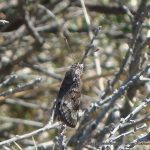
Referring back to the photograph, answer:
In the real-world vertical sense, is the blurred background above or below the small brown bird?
below

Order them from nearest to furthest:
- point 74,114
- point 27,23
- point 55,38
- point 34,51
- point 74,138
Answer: point 74,114 → point 74,138 → point 27,23 → point 34,51 → point 55,38

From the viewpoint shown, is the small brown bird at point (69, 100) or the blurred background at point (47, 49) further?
the blurred background at point (47, 49)

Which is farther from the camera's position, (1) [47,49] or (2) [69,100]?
(1) [47,49]

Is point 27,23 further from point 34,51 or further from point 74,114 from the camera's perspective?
point 74,114

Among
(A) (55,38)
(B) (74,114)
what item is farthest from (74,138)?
(A) (55,38)

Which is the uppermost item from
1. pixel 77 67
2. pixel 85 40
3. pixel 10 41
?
pixel 77 67

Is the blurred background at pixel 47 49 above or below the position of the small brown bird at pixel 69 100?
below

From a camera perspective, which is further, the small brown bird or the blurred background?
the blurred background

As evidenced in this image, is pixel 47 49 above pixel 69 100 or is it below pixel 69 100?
below
